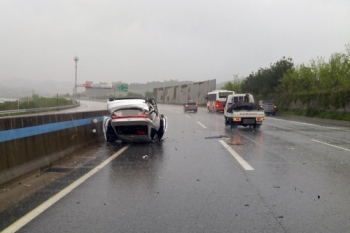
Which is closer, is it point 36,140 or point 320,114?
point 36,140

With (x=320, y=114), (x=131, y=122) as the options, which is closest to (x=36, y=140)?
(x=131, y=122)

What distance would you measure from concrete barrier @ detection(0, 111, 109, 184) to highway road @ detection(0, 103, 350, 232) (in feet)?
1.30

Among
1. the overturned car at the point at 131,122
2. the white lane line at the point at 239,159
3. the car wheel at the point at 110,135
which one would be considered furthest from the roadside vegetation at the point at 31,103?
the white lane line at the point at 239,159

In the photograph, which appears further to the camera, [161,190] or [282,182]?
[282,182]

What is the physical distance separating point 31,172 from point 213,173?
162 inches

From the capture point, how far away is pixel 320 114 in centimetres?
4203

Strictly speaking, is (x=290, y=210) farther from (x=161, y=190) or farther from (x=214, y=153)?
(x=214, y=153)

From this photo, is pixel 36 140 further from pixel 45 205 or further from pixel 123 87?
pixel 123 87

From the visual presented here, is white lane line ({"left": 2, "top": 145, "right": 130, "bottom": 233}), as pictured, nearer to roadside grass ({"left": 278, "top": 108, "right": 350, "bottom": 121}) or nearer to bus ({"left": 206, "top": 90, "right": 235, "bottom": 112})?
roadside grass ({"left": 278, "top": 108, "right": 350, "bottom": 121})

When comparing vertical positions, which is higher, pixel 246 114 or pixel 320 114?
pixel 246 114

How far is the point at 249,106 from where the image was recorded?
2445cm

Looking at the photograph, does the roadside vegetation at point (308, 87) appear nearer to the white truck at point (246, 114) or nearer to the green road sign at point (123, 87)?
the white truck at point (246, 114)

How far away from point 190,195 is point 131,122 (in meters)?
7.47

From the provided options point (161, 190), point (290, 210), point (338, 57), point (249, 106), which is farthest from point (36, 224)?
point (338, 57)
